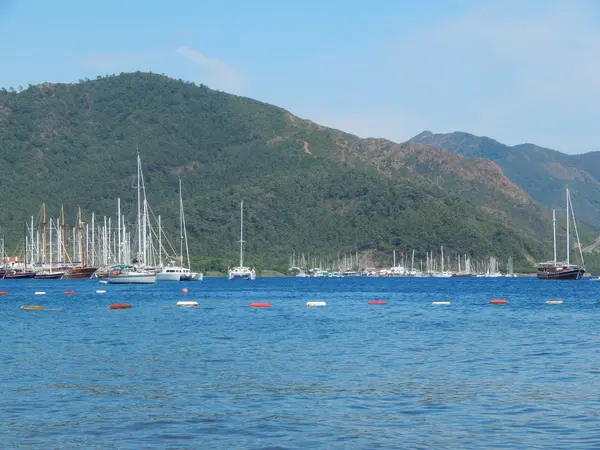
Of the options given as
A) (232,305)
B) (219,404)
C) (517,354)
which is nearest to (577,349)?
(517,354)

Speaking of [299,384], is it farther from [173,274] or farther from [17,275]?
[17,275]

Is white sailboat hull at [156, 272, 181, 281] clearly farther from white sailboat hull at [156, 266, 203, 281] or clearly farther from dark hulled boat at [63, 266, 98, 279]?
dark hulled boat at [63, 266, 98, 279]

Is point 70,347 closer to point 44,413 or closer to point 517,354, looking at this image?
point 44,413

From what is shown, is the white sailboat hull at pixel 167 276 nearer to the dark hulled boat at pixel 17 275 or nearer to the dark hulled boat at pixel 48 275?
the dark hulled boat at pixel 48 275

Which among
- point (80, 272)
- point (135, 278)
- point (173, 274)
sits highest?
point (80, 272)

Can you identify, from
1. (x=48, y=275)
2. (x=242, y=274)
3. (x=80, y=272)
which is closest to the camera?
(x=48, y=275)

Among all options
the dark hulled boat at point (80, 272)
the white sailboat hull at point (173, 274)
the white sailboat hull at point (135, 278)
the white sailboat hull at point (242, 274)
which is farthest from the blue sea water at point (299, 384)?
the white sailboat hull at point (242, 274)

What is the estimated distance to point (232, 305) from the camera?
8506 centimetres

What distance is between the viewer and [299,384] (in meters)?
33.4

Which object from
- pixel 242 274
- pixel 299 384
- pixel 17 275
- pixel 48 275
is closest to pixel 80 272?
pixel 48 275

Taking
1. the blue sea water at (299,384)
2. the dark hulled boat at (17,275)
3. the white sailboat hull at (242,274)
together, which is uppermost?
the dark hulled boat at (17,275)

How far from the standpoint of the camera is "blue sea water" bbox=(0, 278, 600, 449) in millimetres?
A: 25047

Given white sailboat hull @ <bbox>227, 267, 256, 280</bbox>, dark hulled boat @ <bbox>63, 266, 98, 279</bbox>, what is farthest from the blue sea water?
white sailboat hull @ <bbox>227, 267, 256, 280</bbox>

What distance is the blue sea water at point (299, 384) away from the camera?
25.0 metres
